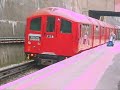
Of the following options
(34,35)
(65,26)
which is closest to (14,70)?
(34,35)

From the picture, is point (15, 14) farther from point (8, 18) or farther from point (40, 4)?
point (40, 4)

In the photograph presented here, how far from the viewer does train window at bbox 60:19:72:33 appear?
17.9 m

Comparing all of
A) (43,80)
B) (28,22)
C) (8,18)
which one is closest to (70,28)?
(28,22)

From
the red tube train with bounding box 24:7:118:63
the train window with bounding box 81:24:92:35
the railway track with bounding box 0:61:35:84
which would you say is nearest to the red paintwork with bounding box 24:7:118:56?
the red tube train with bounding box 24:7:118:63

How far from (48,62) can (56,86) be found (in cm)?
1214

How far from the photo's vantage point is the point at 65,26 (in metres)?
18.0

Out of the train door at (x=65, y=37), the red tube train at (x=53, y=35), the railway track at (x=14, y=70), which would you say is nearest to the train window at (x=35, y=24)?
the red tube train at (x=53, y=35)

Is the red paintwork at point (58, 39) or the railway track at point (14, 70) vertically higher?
the red paintwork at point (58, 39)

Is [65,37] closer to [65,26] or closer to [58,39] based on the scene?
[58,39]

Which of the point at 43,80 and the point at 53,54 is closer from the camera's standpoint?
the point at 43,80

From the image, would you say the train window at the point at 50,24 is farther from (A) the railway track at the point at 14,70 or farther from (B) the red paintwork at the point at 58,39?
(A) the railway track at the point at 14,70

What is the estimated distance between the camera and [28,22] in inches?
724

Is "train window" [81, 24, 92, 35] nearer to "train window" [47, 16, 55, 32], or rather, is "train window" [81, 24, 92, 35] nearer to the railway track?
"train window" [47, 16, 55, 32]

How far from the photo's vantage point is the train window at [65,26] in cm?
1791
